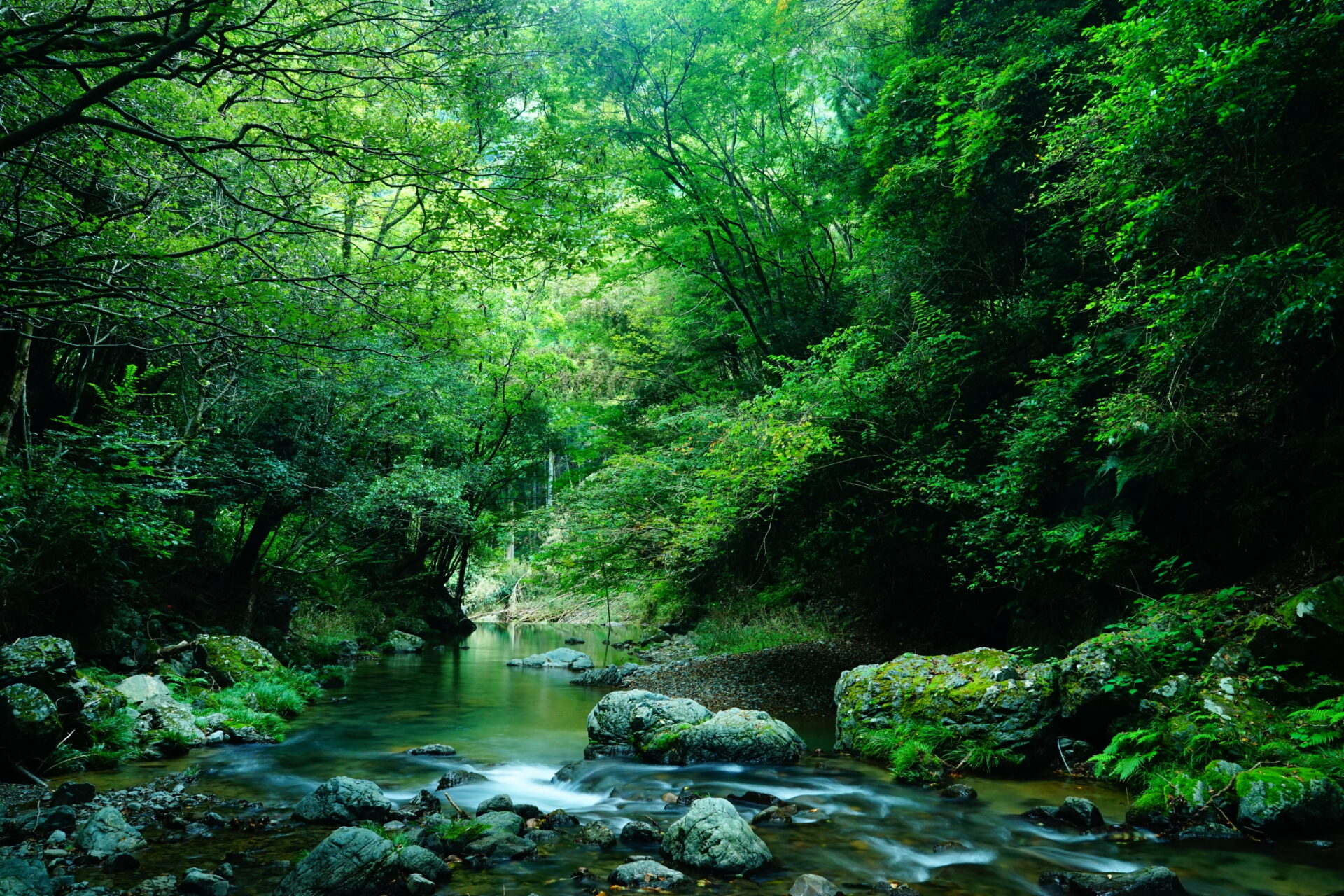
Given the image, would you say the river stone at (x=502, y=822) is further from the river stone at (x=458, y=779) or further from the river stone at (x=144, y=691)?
the river stone at (x=144, y=691)

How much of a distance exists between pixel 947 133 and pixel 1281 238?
6.12 metres

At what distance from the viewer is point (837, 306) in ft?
51.9

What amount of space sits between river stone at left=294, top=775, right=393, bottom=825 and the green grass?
29.5 ft

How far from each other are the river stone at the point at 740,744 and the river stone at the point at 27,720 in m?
6.29

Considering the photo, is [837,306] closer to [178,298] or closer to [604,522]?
[604,522]

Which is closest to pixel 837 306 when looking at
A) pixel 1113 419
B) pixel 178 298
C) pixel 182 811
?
pixel 1113 419

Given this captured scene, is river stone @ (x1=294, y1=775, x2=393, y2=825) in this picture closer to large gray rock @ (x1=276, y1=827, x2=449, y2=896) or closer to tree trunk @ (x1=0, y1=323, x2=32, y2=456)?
large gray rock @ (x1=276, y1=827, x2=449, y2=896)

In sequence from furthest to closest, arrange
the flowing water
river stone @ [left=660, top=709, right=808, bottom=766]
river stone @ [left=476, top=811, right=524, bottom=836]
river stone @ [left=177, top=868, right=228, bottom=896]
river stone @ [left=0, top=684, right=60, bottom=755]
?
river stone @ [left=660, top=709, right=808, bottom=766]
river stone @ [left=0, top=684, right=60, bottom=755]
river stone @ [left=476, top=811, right=524, bottom=836]
the flowing water
river stone @ [left=177, top=868, right=228, bottom=896]

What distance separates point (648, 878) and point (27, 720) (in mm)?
6094

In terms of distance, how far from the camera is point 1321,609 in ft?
20.6

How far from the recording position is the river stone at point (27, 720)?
634cm

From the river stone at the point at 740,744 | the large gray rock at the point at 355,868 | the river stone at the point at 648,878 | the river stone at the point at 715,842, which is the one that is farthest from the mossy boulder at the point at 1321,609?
the large gray rock at the point at 355,868

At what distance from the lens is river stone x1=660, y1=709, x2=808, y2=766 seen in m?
8.17

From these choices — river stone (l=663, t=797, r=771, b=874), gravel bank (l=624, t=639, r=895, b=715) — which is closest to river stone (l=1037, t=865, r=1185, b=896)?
river stone (l=663, t=797, r=771, b=874)
